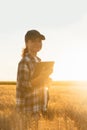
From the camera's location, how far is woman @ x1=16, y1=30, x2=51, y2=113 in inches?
271

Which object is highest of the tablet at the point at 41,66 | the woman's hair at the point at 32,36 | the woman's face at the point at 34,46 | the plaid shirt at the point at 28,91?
the woman's hair at the point at 32,36

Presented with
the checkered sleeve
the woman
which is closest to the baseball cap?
the woman

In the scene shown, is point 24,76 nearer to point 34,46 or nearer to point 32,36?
point 34,46

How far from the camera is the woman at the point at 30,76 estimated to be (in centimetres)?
687

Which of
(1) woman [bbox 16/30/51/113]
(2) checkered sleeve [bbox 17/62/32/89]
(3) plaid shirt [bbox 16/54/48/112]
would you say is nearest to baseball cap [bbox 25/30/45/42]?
(1) woman [bbox 16/30/51/113]

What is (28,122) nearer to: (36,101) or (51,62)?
(36,101)

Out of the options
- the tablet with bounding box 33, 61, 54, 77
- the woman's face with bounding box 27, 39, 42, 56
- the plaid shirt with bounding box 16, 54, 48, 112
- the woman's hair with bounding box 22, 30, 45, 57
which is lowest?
the plaid shirt with bounding box 16, 54, 48, 112

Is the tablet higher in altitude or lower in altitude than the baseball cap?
lower

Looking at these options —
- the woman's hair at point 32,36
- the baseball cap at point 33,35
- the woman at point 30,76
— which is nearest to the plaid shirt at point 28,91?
the woman at point 30,76

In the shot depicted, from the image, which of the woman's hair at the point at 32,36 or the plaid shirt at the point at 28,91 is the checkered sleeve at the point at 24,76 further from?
the woman's hair at the point at 32,36

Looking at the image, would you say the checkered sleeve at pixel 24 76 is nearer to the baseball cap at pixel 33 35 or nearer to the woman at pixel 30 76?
the woman at pixel 30 76

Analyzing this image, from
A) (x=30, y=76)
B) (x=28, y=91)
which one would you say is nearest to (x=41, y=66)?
(x=30, y=76)

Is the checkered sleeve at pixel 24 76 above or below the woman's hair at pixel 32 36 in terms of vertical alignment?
below

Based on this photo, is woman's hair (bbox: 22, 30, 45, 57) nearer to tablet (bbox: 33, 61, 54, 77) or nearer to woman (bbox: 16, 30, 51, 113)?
woman (bbox: 16, 30, 51, 113)
